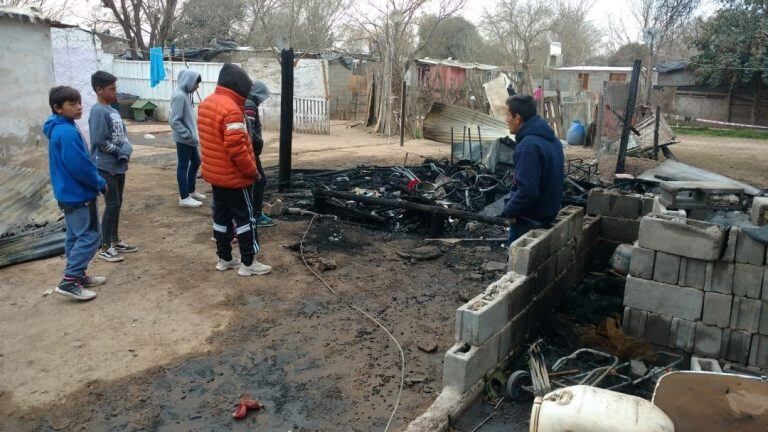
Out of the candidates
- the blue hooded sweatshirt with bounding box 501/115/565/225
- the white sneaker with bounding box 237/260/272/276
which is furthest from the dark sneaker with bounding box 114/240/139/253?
the blue hooded sweatshirt with bounding box 501/115/565/225

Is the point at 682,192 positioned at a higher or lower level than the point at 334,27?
lower

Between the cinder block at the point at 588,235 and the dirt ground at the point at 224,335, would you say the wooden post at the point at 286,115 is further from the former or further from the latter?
the cinder block at the point at 588,235

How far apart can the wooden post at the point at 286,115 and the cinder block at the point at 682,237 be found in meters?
5.95

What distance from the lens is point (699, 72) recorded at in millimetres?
24109

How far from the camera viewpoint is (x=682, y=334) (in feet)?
13.2

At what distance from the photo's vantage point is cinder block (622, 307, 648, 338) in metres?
4.15

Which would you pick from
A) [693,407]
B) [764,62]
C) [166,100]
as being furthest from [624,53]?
[693,407]

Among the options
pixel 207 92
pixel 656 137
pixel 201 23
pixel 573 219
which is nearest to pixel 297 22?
pixel 201 23

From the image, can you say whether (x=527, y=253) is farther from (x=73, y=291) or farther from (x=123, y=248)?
(x=123, y=248)

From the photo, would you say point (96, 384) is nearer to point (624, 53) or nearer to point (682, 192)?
point (682, 192)

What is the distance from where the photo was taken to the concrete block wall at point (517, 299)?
11.1ft

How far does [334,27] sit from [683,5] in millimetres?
19231

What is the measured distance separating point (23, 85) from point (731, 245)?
1010 centimetres

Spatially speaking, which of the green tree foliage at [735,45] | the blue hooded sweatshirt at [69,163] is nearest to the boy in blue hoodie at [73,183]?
the blue hooded sweatshirt at [69,163]
